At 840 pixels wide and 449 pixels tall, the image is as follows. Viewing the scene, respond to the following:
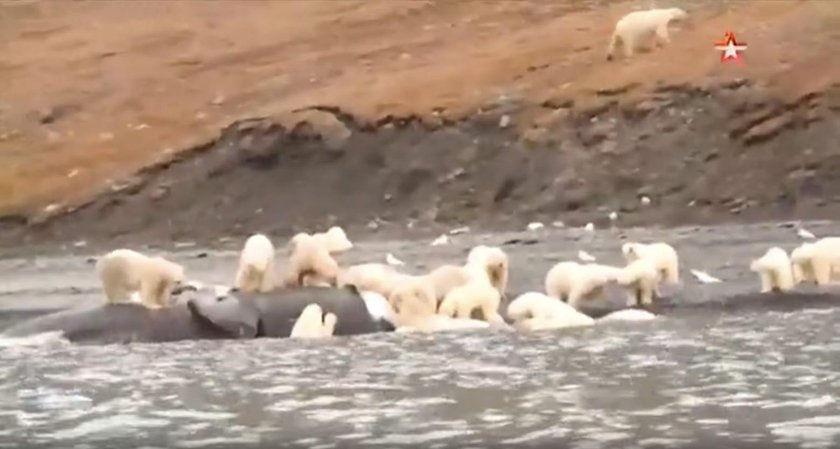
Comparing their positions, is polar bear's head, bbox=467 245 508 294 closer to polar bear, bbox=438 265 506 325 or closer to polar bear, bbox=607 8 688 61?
polar bear, bbox=438 265 506 325

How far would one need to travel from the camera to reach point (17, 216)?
3.63 meters

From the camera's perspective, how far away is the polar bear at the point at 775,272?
2.37 meters

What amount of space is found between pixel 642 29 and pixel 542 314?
197cm

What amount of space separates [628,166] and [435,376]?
2.30m

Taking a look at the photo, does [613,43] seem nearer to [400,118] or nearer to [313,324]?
[400,118]

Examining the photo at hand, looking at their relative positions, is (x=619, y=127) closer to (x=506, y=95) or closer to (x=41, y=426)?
(x=506, y=95)

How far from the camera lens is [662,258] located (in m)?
2.58

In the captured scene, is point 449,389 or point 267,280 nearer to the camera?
point 449,389

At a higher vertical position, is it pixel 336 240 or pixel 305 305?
pixel 336 240

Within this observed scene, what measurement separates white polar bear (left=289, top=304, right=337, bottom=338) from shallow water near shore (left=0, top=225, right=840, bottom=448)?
120mm

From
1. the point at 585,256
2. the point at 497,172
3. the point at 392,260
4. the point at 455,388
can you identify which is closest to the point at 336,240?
the point at 392,260

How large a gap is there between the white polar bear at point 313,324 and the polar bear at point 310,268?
0.34 meters

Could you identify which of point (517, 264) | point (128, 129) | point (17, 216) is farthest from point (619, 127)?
point (17, 216)

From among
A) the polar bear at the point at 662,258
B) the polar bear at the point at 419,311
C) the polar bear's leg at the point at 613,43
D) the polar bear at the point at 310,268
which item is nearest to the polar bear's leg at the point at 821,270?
the polar bear at the point at 662,258
